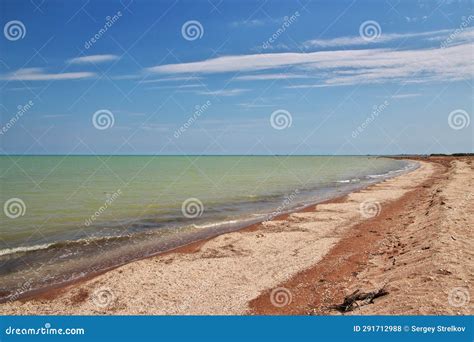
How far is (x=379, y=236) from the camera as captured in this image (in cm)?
1538

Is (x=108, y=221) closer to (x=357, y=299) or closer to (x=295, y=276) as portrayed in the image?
(x=295, y=276)

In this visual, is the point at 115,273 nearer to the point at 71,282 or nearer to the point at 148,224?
the point at 71,282

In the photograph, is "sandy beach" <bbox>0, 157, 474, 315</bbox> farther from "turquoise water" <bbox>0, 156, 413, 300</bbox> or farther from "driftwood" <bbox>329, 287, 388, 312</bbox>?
"turquoise water" <bbox>0, 156, 413, 300</bbox>

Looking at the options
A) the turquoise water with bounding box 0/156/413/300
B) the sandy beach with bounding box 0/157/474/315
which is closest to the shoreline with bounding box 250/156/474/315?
Result: the sandy beach with bounding box 0/157/474/315

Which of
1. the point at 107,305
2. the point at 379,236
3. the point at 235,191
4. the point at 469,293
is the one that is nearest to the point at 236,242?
the point at 379,236

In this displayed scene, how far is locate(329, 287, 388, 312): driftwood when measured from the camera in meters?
8.11

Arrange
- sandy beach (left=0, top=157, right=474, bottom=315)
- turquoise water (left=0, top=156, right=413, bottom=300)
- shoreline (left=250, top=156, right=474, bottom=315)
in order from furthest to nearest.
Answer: turquoise water (left=0, top=156, right=413, bottom=300) < sandy beach (left=0, top=157, right=474, bottom=315) < shoreline (left=250, top=156, right=474, bottom=315)

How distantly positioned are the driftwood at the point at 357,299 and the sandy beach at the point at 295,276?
150 mm

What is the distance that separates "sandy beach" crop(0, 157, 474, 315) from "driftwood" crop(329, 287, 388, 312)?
0.49 ft

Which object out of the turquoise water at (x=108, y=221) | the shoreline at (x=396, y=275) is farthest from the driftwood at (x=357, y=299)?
the turquoise water at (x=108, y=221)

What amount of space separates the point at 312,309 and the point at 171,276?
4.58 meters

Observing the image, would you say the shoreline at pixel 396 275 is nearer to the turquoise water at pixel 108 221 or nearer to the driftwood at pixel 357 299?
the driftwood at pixel 357 299

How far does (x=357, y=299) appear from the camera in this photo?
335 inches

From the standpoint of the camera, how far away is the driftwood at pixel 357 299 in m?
8.11
